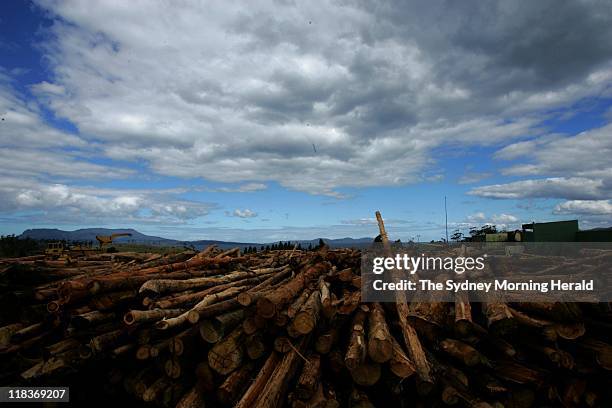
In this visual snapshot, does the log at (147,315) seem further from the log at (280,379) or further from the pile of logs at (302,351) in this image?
the log at (280,379)

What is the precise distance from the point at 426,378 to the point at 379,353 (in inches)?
26.2

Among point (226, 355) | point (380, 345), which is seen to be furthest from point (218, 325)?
point (380, 345)

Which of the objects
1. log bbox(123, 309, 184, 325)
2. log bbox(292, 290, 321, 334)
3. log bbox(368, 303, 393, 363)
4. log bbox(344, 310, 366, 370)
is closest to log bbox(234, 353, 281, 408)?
log bbox(292, 290, 321, 334)

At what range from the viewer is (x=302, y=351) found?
5.61 meters

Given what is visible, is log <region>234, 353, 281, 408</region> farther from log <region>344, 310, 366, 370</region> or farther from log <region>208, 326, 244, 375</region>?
log <region>344, 310, 366, 370</region>

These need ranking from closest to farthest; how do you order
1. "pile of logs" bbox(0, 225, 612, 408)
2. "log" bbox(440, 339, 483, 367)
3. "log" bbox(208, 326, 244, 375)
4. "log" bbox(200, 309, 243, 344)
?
"pile of logs" bbox(0, 225, 612, 408) < "log" bbox(440, 339, 483, 367) < "log" bbox(208, 326, 244, 375) < "log" bbox(200, 309, 243, 344)

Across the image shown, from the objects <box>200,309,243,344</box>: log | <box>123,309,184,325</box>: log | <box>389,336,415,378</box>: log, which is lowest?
<box>389,336,415,378</box>: log

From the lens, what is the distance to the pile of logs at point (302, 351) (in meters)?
5.06

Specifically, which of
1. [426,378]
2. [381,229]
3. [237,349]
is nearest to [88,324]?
[237,349]

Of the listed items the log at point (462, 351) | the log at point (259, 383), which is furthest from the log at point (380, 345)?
the log at point (259, 383)

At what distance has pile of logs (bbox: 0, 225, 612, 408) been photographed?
16.6 ft

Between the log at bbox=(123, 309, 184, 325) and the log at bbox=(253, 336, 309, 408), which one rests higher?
the log at bbox=(123, 309, 184, 325)

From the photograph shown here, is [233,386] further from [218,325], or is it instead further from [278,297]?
[278,297]

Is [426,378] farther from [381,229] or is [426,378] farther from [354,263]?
[354,263]
